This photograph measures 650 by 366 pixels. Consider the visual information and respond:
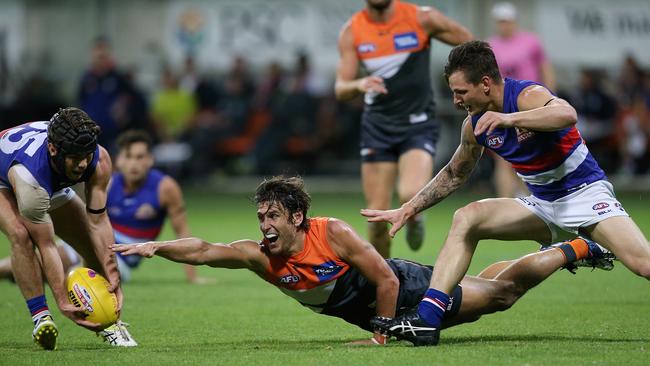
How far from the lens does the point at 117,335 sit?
7.67 metres

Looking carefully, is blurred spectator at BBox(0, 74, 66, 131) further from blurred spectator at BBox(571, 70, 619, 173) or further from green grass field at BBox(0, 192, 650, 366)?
green grass field at BBox(0, 192, 650, 366)

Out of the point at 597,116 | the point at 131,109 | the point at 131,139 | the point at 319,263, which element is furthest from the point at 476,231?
the point at 597,116

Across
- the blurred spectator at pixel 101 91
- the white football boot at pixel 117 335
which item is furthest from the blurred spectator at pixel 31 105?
the white football boot at pixel 117 335

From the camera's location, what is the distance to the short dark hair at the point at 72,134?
730 centimetres

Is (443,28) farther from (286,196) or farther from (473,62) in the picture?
(286,196)

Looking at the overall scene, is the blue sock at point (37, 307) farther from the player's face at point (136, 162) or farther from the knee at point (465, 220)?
the player's face at point (136, 162)

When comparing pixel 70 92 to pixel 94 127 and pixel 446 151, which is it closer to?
pixel 446 151

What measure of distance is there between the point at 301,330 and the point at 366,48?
136 inches

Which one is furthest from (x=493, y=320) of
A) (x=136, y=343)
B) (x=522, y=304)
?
(x=136, y=343)

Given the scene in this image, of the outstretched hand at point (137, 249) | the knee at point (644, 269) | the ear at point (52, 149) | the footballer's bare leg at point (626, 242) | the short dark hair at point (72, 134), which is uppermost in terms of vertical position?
the short dark hair at point (72, 134)

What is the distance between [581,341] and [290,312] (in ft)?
9.32

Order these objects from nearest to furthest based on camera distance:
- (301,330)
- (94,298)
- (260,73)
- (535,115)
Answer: (535,115), (94,298), (301,330), (260,73)

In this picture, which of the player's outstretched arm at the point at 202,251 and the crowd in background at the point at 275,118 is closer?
the player's outstretched arm at the point at 202,251

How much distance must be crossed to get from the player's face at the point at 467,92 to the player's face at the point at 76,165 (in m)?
2.49
